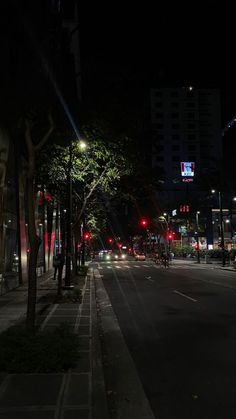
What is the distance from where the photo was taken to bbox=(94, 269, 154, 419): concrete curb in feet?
18.2

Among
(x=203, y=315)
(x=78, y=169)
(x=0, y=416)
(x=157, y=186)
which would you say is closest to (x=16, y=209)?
(x=78, y=169)

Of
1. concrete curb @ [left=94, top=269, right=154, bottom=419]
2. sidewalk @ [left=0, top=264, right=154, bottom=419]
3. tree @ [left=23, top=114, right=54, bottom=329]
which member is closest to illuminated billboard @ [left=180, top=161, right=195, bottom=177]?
concrete curb @ [left=94, top=269, right=154, bottom=419]

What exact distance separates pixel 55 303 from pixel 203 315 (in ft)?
16.3

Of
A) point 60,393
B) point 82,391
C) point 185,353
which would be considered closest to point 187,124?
point 185,353

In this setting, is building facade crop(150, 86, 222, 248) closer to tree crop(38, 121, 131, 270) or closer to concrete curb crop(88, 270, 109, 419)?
tree crop(38, 121, 131, 270)

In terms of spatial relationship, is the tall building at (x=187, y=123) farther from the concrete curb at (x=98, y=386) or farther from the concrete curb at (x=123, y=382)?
the concrete curb at (x=98, y=386)

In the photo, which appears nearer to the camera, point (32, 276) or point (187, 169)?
point (32, 276)

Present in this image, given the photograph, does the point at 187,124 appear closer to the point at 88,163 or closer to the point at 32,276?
the point at 88,163

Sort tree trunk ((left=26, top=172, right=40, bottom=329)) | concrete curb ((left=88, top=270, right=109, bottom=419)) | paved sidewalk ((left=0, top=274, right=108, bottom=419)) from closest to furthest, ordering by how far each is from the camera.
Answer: paved sidewalk ((left=0, top=274, right=108, bottom=419))
concrete curb ((left=88, top=270, right=109, bottom=419))
tree trunk ((left=26, top=172, right=40, bottom=329))

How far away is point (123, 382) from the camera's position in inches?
266

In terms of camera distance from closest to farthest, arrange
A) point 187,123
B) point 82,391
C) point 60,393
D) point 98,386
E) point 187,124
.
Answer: point 60,393 → point 82,391 → point 98,386 → point 187,124 → point 187,123

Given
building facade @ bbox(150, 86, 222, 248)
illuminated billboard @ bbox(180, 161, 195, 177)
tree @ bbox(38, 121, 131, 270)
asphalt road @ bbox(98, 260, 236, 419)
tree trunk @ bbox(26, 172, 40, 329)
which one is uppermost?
building facade @ bbox(150, 86, 222, 248)

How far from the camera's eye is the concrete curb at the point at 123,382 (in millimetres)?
5551

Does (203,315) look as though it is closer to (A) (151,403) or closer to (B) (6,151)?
(A) (151,403)
